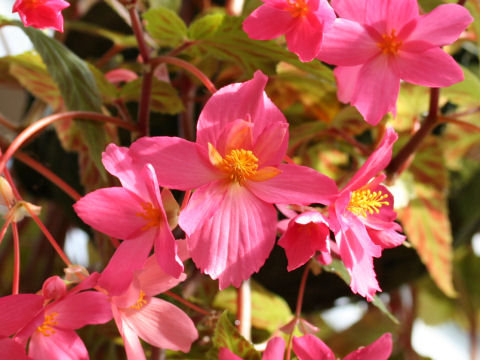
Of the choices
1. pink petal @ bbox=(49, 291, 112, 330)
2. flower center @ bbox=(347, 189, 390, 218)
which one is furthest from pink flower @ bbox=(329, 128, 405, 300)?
pink petal @ bbox=(49, 291, 112, 330)

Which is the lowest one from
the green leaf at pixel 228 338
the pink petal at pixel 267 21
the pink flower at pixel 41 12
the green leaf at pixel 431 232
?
the green leaf at pixel 431 232

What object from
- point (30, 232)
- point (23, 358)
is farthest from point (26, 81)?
point (30, 232)

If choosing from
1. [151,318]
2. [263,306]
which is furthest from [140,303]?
[263,306]

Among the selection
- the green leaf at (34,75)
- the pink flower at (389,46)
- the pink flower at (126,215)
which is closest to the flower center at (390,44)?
the pink flower at (389,46)

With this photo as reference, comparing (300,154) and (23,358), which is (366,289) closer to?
(23,358)

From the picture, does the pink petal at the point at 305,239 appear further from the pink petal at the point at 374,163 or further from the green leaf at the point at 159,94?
the green leaf at the point at 159,94

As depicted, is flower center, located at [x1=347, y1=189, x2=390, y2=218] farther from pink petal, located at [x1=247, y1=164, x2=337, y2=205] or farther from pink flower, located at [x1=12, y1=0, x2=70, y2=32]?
pink flower, located at [x1=12, y1=0, x2=70, y2=32]

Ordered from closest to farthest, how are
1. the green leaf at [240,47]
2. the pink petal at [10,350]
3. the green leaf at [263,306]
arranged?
the pink petal at [10,350], the green leaf at [240,47], the green leaf at [263,306]
